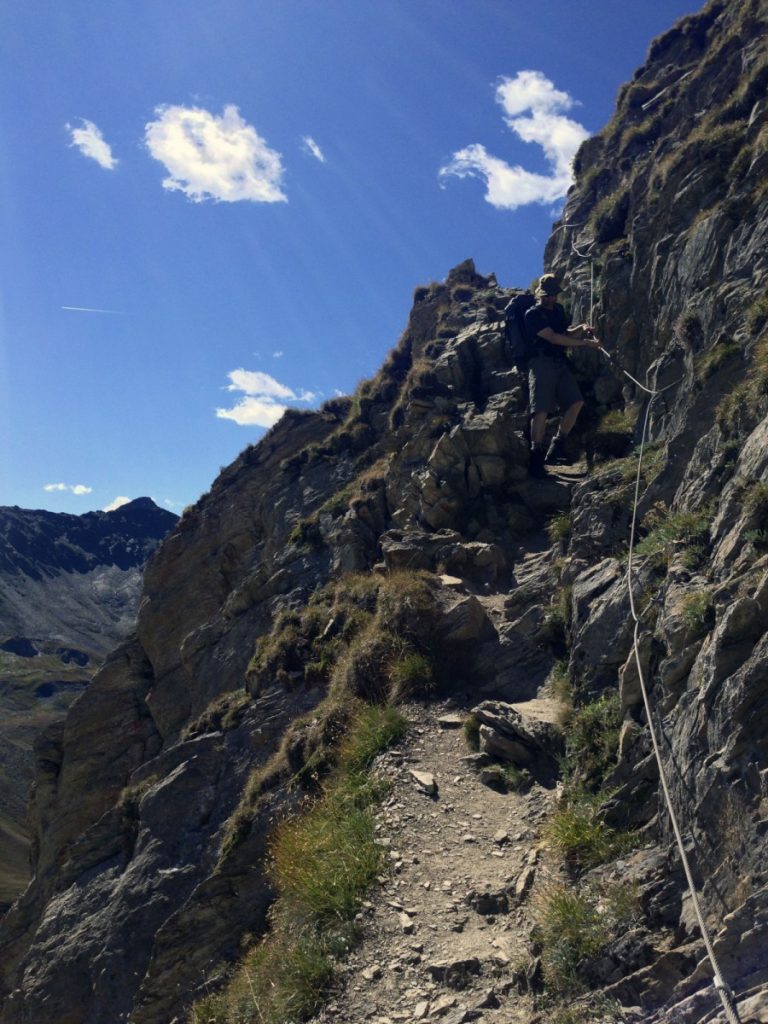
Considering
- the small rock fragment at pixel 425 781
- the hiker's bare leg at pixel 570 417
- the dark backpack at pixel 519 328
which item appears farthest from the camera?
the dark backpack at pixel 519 328

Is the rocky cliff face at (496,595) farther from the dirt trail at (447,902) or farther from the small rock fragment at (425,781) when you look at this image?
the small rock fragment at (425,781)

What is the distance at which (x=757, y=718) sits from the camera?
265 inches

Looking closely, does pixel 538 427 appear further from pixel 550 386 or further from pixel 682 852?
pixel 682 852

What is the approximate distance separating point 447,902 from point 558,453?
11844 mm

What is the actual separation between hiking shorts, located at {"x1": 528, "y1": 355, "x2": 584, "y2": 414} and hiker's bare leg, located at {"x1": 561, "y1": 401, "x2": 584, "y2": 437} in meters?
0.13

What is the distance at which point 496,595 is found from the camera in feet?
51.5

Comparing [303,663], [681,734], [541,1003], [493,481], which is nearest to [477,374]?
[493,481]

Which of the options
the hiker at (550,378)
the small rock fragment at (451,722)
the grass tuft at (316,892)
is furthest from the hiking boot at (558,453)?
the grass tuft at (316,892)

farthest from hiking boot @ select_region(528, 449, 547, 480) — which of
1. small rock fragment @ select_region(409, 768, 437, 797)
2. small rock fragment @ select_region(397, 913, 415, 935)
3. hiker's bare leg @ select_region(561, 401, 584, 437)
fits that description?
small rock fragment @ select_region(397, 913, 415, 935)

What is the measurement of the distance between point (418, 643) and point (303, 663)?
13.5 ft

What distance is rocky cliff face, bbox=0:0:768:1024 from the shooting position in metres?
7.54

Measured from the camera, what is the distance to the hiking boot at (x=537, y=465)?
1811 centimetres

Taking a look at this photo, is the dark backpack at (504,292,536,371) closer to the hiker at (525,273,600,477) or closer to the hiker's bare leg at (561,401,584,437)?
the hiker at (525,273,600,477)

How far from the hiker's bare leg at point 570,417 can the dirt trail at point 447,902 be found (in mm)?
8306
